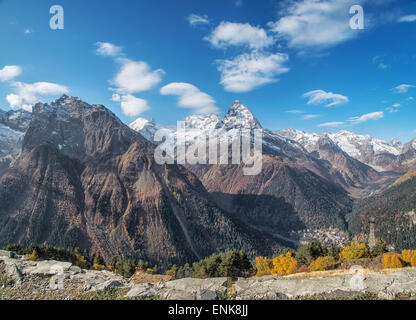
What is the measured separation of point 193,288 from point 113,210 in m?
145

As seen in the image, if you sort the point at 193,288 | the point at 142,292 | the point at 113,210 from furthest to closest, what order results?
the point at 113,210 → the point at 193,288 → the point at 142,292

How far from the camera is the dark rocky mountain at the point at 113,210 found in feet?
440

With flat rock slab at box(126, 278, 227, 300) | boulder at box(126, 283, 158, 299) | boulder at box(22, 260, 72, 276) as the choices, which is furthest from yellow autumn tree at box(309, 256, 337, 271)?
boulder at box(22, 260, 72, 276)

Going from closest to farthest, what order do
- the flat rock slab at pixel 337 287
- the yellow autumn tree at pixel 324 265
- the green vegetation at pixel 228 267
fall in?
the flat rock slab at pixel 337 287, the yellow autumn tree at pixel 324 265, the green vegetation at pixel 228 267

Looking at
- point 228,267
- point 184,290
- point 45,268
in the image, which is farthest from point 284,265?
point 45,268

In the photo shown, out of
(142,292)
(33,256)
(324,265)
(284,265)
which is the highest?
(142,292)

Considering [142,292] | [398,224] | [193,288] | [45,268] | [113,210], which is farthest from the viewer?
[398,224]

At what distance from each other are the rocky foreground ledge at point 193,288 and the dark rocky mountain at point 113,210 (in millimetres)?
111860

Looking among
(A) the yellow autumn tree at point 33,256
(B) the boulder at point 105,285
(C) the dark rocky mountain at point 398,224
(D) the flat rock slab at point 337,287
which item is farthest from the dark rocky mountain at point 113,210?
(D) the flat rock slab at point 337,287

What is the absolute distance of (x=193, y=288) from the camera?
2356 cm

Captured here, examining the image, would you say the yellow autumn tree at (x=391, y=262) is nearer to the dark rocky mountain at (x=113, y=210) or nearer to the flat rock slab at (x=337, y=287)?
the flat rock slab at (x=337, y=287)

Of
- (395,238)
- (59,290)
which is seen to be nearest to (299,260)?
(59,290)

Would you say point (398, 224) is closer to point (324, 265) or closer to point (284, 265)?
point (284, 265)

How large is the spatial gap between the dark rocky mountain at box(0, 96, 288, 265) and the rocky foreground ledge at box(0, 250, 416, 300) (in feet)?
367
